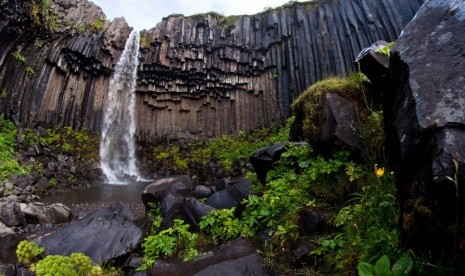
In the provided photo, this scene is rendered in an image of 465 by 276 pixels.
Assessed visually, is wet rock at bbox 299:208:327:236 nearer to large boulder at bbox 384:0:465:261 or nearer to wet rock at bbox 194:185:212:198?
large boulder at bbox 384:0:465:261

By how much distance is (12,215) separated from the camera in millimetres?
9117

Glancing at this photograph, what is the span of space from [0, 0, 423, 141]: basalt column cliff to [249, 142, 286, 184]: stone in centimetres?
1415

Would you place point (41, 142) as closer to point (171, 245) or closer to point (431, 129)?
point (171, 245)

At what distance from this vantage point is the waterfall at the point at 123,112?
19547 millimetres

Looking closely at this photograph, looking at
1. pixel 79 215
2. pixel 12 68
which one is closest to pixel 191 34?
pixel 12 68

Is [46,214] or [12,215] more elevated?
[12,215]

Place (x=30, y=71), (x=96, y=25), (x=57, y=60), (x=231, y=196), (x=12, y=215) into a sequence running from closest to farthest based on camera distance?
(x=231, y=196), (x=12, y=215), (x=30, y=71), (x=57, y=60), (x=96, y=25)

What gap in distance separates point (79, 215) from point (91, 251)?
500 centimetres

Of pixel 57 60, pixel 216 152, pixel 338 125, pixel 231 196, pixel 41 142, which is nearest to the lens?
pixel 338 125

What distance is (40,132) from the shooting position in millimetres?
16828

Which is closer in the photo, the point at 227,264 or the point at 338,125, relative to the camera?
the point at 227,264

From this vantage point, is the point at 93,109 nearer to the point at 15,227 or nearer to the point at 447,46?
the point at 15,227

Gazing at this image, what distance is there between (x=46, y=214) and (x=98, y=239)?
421cm

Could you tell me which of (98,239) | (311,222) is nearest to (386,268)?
(311,222)
